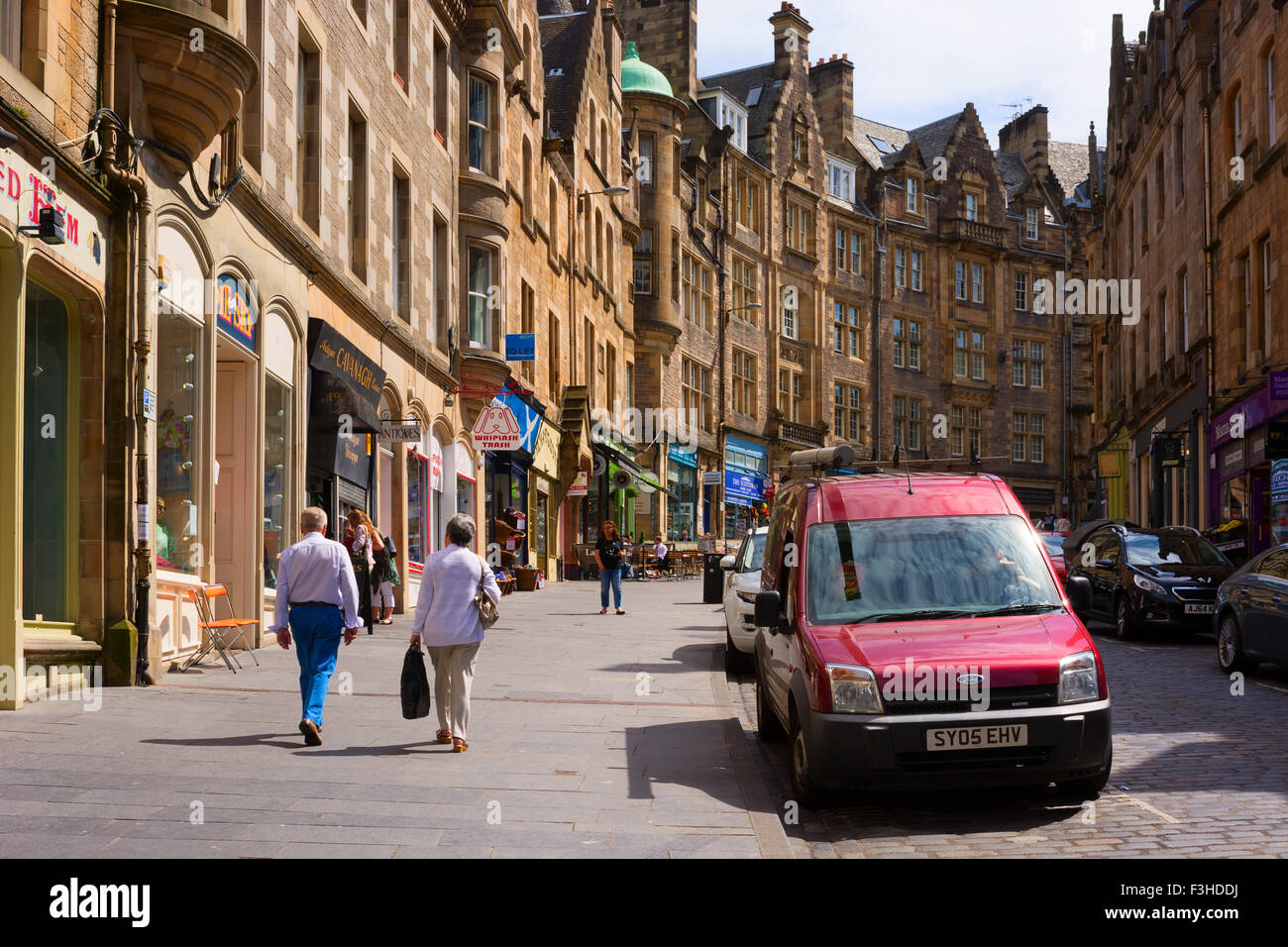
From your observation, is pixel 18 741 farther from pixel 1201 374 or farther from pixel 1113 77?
pixel 1113 77

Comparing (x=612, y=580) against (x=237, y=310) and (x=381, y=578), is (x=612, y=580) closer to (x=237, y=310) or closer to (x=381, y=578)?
(x=381, y=578)

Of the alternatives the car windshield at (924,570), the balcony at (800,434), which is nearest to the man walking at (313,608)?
the car windshield at (924,570)

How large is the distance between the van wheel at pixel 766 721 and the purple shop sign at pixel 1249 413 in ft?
51.8

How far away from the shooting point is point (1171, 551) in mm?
19328

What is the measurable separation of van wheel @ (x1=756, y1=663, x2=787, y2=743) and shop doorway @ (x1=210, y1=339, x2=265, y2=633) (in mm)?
7687

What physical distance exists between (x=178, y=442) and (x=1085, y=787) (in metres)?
9.91

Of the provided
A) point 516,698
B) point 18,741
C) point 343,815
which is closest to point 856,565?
point 343,815

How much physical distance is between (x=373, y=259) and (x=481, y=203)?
6.32 metres

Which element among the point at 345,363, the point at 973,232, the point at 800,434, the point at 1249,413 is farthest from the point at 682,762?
the point at 973,232

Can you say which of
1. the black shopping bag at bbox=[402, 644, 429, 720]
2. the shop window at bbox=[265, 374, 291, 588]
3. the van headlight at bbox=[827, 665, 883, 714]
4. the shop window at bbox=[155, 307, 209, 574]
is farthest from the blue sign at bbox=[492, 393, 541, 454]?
the van headlight at bbox=[827, 665, 883, 714]

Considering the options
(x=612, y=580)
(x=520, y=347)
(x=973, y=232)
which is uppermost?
(x=973, y=232)

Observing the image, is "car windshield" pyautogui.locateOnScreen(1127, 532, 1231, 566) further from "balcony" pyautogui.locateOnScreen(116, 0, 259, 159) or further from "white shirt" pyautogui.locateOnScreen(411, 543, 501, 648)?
"balcony" pyautogui.locateOnScreen(116, 0, 259, 159)

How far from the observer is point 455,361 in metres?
26.5

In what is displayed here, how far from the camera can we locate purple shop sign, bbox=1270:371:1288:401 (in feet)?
73.8
